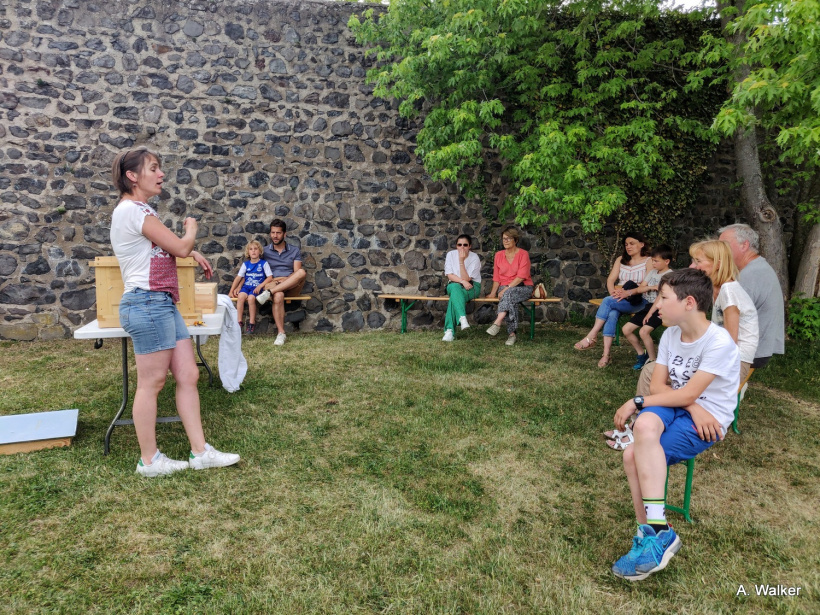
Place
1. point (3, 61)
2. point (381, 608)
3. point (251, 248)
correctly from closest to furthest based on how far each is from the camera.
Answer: point (381, 608) < point (3, 61) < point (251, 248)

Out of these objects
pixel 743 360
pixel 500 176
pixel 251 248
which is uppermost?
pixel 500 176

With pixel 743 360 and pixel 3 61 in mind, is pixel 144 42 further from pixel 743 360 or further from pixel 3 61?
pixel 743 360

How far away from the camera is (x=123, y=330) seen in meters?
3.10

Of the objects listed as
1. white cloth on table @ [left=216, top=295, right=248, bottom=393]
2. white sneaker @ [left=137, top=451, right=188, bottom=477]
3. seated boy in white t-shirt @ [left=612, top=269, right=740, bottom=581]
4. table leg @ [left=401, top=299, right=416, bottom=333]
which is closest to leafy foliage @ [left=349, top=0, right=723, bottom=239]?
table leg @ [left=401, top=299, right=416, bottom=333]

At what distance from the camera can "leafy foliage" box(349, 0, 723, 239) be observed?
565 cm

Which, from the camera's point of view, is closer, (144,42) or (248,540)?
(248,540)

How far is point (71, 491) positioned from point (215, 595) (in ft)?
4.06

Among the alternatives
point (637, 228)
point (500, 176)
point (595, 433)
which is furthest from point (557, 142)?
point (595, 433)

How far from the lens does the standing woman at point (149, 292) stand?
2.70 meters

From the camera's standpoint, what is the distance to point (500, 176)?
24.3ft

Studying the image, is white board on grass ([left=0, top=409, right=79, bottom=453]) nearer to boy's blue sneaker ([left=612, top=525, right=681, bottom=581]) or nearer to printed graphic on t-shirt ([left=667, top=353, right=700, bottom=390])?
boy's blue sneaker ([left=612, top=525, right=681, bottom=581])

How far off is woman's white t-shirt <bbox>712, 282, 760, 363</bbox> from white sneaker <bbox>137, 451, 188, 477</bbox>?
3177mm

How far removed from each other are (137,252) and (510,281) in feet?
15.7

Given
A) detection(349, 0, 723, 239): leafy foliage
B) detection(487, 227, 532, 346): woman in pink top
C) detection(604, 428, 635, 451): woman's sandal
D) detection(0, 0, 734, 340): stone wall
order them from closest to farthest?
detection(604, 428, 635, 451): woman's sandal, detection(349, 0, 723, 239): leafy foliage, detection(0, 0, 734, 340): stone wall, detection(487, 227, 532, 346): woman in pink top
